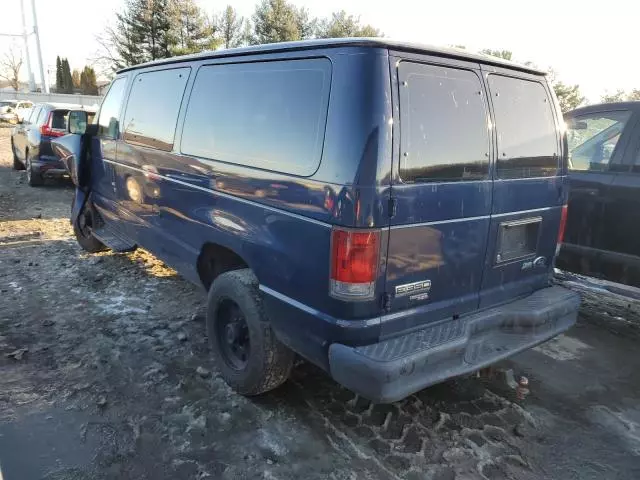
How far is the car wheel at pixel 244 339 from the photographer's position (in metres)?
3.01

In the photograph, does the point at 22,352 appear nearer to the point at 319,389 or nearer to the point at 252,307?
the point at 252,307

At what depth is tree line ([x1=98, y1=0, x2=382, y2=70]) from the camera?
1230 inches

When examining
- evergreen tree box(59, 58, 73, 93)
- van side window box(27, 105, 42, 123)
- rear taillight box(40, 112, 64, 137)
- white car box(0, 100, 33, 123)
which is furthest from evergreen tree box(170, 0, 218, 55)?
evergreen tree box(59, 58, 73, 93)

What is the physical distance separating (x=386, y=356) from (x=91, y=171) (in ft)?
15.0

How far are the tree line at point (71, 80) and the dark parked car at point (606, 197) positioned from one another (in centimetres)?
5188

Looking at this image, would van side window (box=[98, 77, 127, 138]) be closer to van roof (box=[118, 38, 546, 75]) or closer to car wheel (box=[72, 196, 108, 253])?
car wheel (box=[72, 196, 108, 253])

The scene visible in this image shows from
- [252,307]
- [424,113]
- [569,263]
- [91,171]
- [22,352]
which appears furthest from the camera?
[91,171]

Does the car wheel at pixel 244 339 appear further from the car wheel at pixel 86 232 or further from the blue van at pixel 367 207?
the car wheel at pixel 86 232

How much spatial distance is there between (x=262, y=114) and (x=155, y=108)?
5.62 feet

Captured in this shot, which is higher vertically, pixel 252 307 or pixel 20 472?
pixel 252 307

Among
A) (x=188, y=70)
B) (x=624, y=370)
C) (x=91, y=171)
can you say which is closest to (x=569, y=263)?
(x=624, y=370)

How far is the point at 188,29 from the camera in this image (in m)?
32.2

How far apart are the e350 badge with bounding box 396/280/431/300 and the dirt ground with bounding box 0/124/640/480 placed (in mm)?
919

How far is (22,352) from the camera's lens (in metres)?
3.75
